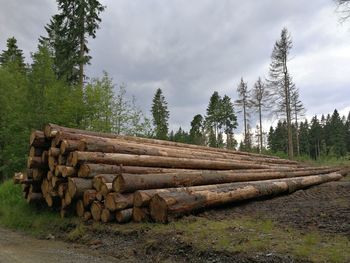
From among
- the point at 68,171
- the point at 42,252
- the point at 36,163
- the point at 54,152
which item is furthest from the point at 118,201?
the point at 36,163

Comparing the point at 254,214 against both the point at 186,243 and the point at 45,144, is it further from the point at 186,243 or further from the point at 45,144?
the point at 45,144

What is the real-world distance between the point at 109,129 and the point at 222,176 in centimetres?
1549

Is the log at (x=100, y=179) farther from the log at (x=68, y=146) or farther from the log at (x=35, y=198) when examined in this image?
the log at (x=35, y=198)

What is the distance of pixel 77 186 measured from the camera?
8852 millimetres

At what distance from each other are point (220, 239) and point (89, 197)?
13.0 ft

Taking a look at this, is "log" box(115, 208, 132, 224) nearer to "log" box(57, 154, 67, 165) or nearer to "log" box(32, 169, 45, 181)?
"log" box(57, 154, 67, 165)

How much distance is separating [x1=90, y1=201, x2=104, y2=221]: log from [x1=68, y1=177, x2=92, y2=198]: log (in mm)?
551

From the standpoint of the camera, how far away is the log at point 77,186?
8852 millimetres

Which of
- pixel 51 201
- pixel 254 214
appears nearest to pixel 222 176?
pixel 254 214

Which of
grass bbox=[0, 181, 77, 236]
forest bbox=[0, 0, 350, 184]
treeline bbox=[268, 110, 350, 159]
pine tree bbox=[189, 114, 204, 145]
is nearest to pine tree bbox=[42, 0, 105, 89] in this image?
forest bbox=[0, 0, 350, 184]

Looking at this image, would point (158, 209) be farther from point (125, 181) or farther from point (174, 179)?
point (174, 179)

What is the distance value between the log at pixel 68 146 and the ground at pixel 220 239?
211 cm

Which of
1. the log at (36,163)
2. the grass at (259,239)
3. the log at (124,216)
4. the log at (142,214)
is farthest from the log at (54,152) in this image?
the grass at (259,239)

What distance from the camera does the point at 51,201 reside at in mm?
10344
